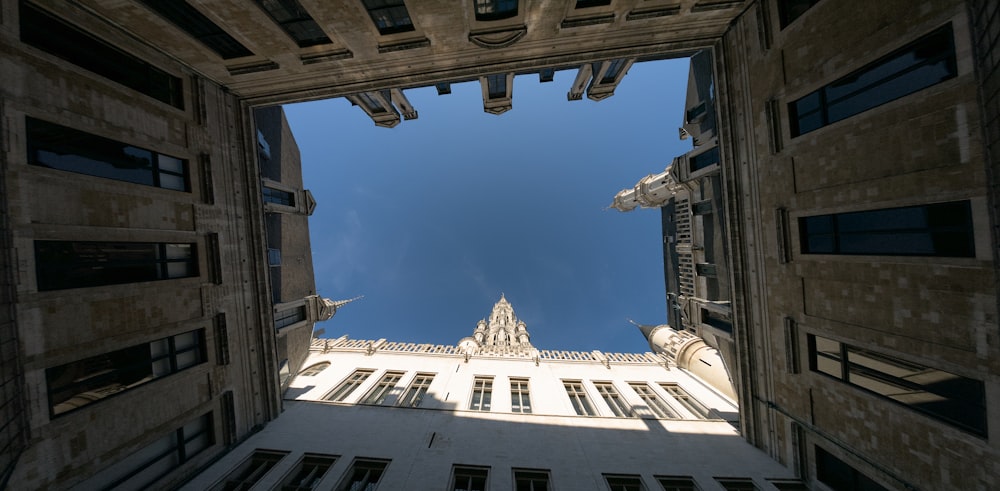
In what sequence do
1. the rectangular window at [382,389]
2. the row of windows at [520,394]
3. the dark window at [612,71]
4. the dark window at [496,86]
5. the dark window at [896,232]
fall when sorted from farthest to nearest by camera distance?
the rectangular window at [382,389], the row of windows at [520,394], the dark window at [496,86], the dark window at [612,71], the dark window at [896,232]

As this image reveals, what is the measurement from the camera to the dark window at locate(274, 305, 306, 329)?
60.8 feet

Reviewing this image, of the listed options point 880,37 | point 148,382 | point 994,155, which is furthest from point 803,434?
point 148,382

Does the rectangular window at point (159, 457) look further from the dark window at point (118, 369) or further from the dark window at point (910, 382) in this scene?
the dark window at point (910, 382)

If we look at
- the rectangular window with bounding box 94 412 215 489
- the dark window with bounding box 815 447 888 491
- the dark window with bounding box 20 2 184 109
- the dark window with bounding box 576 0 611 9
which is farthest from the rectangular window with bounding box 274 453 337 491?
the dark window with bounding box 576 0 611 9

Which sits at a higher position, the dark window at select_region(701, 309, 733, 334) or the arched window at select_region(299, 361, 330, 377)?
the dark window at select_region(701, 309, 733, 334)

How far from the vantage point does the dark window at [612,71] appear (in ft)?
65.6

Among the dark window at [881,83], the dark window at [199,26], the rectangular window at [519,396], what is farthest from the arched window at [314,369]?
the dark window at [881,83]

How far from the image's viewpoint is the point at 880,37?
29.9 ft

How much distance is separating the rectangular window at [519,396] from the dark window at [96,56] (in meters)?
23.3

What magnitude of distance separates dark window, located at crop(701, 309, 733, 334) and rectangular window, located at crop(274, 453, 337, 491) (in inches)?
824

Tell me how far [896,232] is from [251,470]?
26147 millimetres

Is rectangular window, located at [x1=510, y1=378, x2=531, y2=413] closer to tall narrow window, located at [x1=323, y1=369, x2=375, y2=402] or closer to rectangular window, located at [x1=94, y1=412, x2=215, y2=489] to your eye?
tall narrow window, located at [x1=323, y1=369, x2=375, y2=402]

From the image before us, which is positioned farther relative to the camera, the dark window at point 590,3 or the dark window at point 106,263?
the dark window at point 590,3

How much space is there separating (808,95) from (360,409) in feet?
84.9
